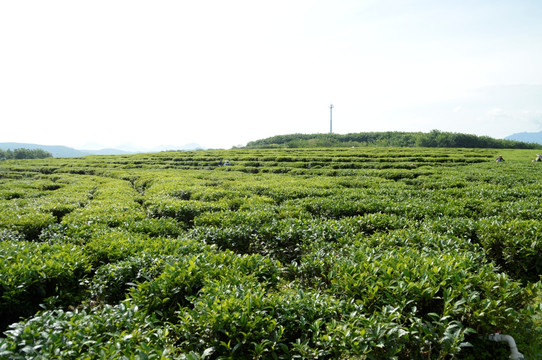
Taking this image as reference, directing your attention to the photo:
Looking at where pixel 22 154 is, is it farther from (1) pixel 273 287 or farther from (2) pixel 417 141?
(2) pixel 417 141

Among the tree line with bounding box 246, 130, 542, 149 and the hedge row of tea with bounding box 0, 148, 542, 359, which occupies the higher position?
the tree line with bounding box 246, 130, 542, 149

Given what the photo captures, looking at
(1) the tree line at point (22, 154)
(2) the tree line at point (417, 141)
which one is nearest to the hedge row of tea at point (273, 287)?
(2) the tree line at point (417, 141)

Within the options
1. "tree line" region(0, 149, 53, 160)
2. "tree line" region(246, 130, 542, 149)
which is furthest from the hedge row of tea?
"tree line" region(0, 149, 53, 160)

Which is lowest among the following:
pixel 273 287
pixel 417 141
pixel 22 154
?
pixel 273 287

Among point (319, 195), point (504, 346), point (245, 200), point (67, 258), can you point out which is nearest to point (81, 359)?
point (67, 258)

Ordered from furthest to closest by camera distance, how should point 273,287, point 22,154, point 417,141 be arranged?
point 22,154 → point 417,141 → point 273,287

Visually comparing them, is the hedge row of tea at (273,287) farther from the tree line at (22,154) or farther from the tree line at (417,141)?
the tree line at (22,154)

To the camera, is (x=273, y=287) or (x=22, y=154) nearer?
(x=273, y=287)

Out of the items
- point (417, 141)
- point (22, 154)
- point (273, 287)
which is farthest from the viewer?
point (22, 154)

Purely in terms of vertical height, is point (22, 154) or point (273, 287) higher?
point (22, 154)

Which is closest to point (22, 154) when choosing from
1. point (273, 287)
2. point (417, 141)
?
point (273, 287)

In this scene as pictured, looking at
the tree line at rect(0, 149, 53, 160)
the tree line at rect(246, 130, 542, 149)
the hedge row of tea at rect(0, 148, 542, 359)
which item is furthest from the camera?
the tree line at rect(0, 149, 53, 160)

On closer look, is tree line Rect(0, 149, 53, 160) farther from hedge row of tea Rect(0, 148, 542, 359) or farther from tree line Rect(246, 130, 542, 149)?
hedge row of tea Rect(0, 148, 542, 359)

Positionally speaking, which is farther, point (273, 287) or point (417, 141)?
point (417, 141)
